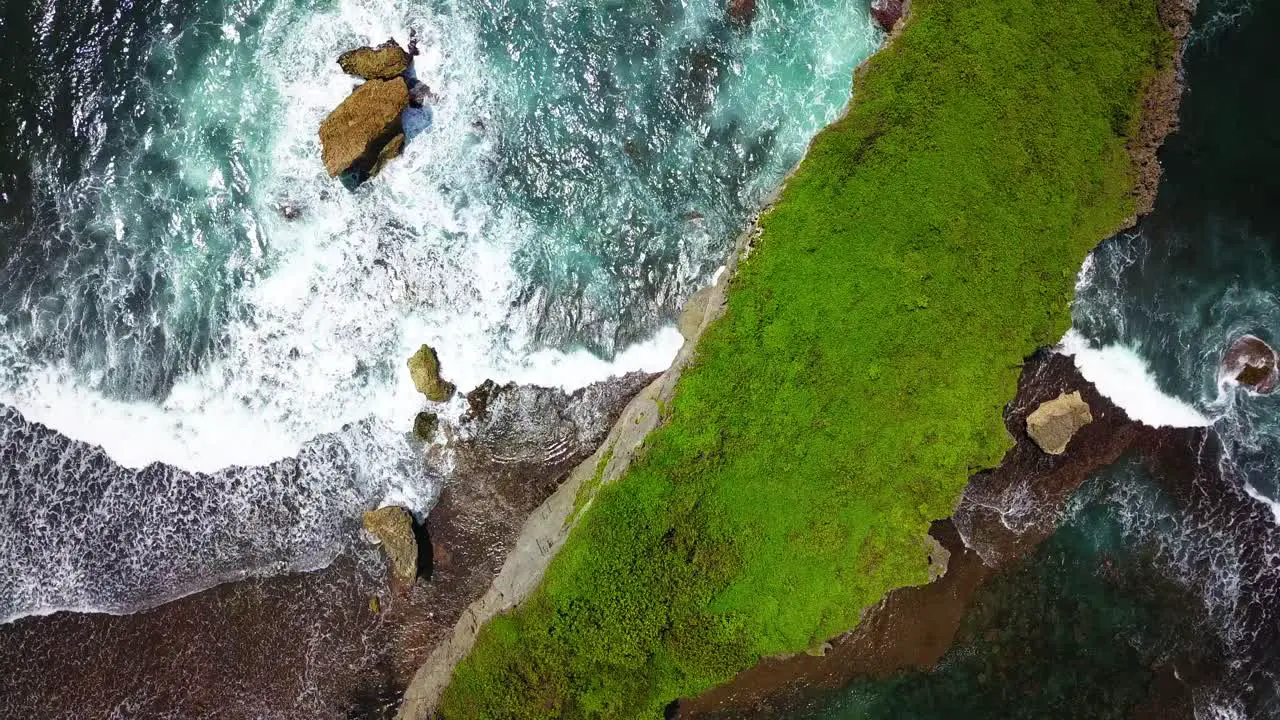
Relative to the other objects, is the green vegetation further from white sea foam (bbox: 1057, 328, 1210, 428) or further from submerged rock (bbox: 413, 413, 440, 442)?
submerged rock (bbox: 413, 413, 440, 442)

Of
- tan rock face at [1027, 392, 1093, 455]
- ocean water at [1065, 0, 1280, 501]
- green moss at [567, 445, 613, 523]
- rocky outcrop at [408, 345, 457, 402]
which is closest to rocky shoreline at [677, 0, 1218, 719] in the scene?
tan rock face at [1027, 392, 1093, 455]

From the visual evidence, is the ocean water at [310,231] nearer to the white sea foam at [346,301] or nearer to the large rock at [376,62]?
the white sea foam at [346,301]

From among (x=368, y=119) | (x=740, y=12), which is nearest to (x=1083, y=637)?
(x=740, y=12)

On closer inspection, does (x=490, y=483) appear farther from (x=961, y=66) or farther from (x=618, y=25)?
(x=961, y=66)

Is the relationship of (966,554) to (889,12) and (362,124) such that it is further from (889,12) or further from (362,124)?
(362,124)

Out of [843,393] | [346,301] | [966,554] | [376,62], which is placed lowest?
[966,554]

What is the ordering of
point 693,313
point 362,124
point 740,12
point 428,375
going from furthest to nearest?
1. point 740,12
2. point 693,313
3. point 428,375
4. point 362,124

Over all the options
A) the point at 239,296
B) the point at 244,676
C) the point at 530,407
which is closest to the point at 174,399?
the point at 239,296
